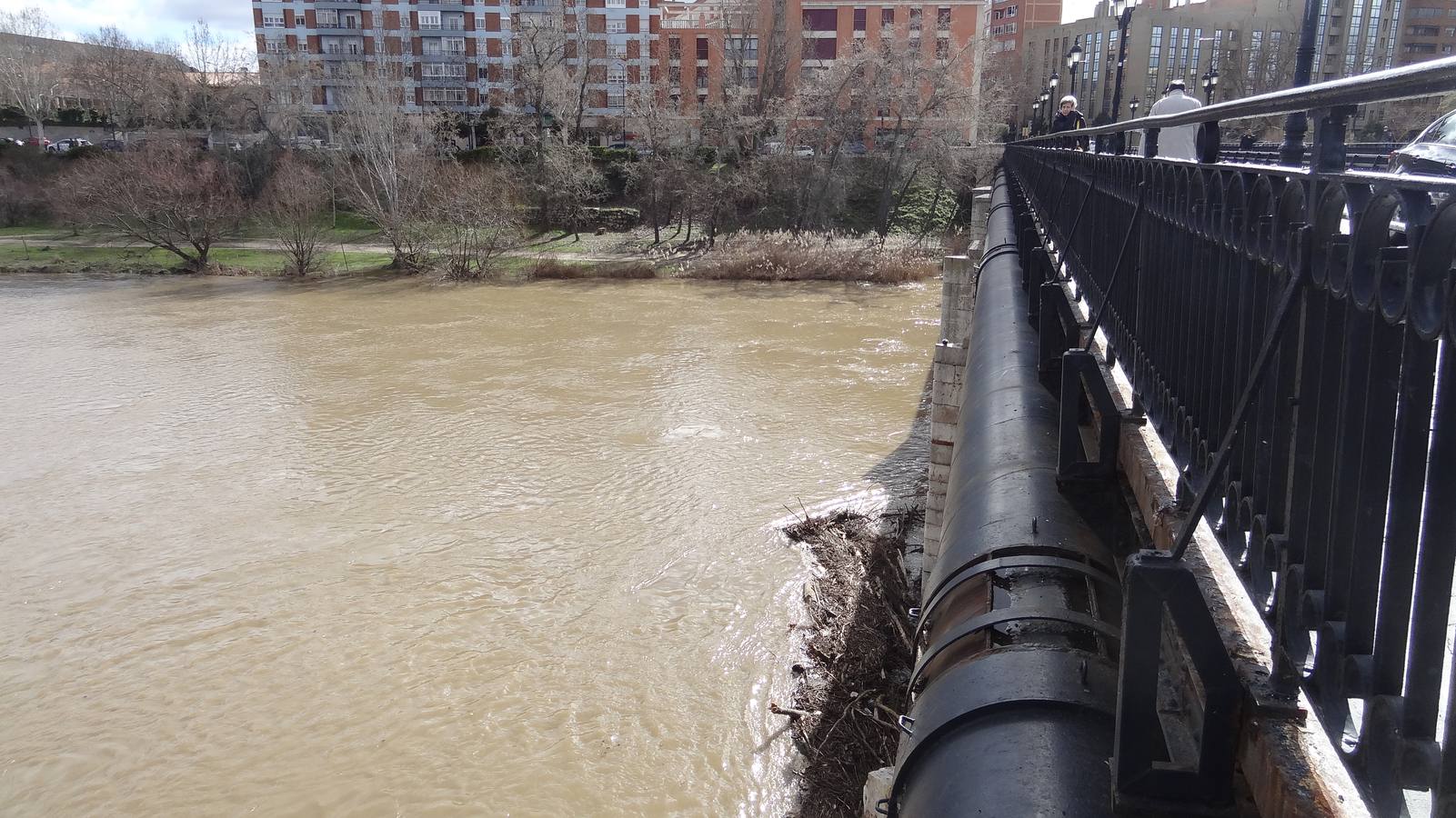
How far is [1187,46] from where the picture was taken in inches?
2333

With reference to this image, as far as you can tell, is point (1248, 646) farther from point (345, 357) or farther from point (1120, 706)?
point (345, 357)

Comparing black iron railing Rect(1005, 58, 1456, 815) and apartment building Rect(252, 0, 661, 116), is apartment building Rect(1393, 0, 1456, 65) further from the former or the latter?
black iron railing Rect(1005, 58, 1456, 815)

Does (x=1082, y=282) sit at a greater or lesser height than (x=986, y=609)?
greater

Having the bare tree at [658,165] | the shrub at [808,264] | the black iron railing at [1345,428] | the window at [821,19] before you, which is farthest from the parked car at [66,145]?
the black iron railing at [1345,428]

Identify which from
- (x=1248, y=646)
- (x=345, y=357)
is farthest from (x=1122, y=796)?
(x=345, y=357)

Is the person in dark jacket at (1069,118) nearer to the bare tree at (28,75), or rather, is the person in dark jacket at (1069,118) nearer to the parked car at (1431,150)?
the parked car at (1431,150)

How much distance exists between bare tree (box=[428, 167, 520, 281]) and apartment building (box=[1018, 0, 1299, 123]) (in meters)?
22.0

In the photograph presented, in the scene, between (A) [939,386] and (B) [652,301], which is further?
(B) [652,301]

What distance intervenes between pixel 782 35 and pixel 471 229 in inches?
883

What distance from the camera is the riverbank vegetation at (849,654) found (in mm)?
7840

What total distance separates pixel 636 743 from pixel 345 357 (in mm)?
16764

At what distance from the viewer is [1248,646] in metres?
1.83

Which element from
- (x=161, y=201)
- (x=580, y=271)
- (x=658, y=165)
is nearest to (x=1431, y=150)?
(x=580, y=271)

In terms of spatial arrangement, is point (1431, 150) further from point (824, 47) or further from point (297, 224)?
point (824, 47)
